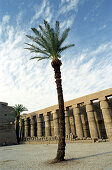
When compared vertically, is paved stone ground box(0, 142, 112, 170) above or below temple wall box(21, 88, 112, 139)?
below

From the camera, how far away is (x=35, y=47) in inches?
557

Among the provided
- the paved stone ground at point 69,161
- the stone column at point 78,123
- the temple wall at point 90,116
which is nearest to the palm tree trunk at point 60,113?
the paved stone ground at point 69,161

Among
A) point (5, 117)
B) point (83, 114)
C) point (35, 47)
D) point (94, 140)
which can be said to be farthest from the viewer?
point (5, 117)

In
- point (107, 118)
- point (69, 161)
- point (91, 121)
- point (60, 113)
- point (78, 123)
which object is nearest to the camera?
point (69, 161)

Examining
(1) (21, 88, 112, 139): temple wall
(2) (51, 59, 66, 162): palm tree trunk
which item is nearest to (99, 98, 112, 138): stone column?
(1) (21, 88, 112, 139): temple wall

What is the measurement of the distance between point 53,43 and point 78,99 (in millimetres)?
16122

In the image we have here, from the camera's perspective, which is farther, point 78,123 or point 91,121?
point 78,123

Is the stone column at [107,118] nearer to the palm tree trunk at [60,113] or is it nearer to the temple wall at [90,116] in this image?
the temple wall at [90,116]

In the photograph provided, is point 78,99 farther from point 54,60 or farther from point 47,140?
point 54,60

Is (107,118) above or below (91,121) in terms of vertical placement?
above

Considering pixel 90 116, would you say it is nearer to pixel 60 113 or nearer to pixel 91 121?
pixel 91 121

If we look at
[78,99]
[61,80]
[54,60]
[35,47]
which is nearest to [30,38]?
[35,47]

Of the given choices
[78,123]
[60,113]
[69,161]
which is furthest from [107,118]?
[69,161]

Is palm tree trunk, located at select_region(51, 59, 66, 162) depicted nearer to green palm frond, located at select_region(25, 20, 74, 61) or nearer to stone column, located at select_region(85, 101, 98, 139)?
green palm frond, located at select_region(25, 20, 74, 61)
